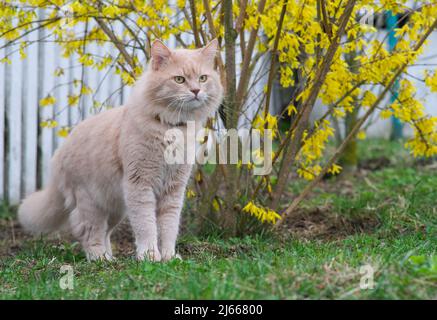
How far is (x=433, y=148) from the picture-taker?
5.02 meters

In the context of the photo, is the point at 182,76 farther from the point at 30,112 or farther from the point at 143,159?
the point at 30,112

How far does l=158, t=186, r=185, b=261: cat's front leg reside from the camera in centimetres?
432

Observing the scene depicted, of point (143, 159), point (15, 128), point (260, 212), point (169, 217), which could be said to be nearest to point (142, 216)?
point (169, 217)

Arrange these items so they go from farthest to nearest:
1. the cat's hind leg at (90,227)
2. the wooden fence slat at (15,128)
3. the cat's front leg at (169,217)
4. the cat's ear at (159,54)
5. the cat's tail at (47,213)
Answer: the wooden fence slat at (15,128)
the cat's tail at (47,213)
the cat's hind leg at (90,227)
the cat's front leg at (169,217)
the cat's ear at (159,54)

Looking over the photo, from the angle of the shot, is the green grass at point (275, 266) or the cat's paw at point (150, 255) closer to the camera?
the green grass at point (275, 266)

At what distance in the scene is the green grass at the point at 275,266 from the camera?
288 centimetres

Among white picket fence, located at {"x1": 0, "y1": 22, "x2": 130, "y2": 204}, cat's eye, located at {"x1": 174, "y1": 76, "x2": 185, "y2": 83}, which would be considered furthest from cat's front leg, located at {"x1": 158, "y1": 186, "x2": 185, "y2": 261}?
white picket fence, located at {"x1": 0, "y1": 22, "x2": 130, "y2": 204}

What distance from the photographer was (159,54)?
13.5 ft

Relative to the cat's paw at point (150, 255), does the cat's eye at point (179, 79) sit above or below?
above

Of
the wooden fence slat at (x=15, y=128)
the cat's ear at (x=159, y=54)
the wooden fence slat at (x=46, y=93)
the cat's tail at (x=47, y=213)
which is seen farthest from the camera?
the wooden fence slat at (x=46, y=93)

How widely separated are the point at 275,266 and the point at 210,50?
1.54 meters

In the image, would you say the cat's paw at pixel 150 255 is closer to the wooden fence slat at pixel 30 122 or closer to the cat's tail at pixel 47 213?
the cat's tail at pixel 47 213

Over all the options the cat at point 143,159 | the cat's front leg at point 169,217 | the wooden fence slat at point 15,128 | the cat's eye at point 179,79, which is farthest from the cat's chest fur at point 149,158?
the wooden fence slat at point 15,128

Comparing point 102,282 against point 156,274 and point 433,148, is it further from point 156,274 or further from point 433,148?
point 433,148
